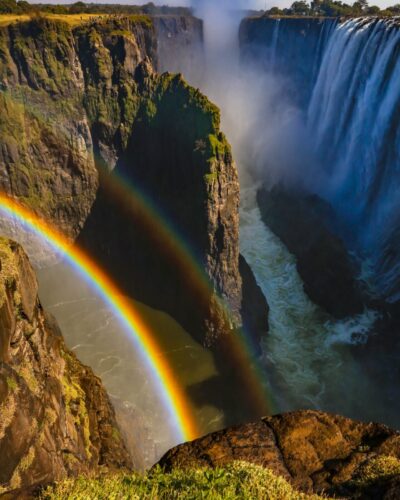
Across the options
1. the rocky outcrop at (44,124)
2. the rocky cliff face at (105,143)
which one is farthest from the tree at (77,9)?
the rocky outcrop at (44,124)

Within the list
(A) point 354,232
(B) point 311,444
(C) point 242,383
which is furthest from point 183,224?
(B) point 311,444

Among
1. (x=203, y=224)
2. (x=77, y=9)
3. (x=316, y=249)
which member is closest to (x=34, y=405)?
(x=203, y=224)

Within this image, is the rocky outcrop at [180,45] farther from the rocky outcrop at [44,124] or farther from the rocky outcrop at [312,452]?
the rocky outcrop at [312,452]

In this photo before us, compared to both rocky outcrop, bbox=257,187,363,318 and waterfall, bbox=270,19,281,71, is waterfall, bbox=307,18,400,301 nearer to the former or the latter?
rocky outcrop, bbox=257,187,363,318

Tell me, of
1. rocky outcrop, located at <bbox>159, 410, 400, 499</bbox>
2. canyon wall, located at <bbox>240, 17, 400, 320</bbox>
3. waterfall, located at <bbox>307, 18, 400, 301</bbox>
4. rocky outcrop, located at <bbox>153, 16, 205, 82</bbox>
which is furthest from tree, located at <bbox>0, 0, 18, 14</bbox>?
rocky outcrop, located at <bbox>159, 410, 400, 499</bbox>

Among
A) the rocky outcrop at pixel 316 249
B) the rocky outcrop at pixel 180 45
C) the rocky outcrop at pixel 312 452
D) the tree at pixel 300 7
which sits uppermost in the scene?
the tree at pixel 300 7
